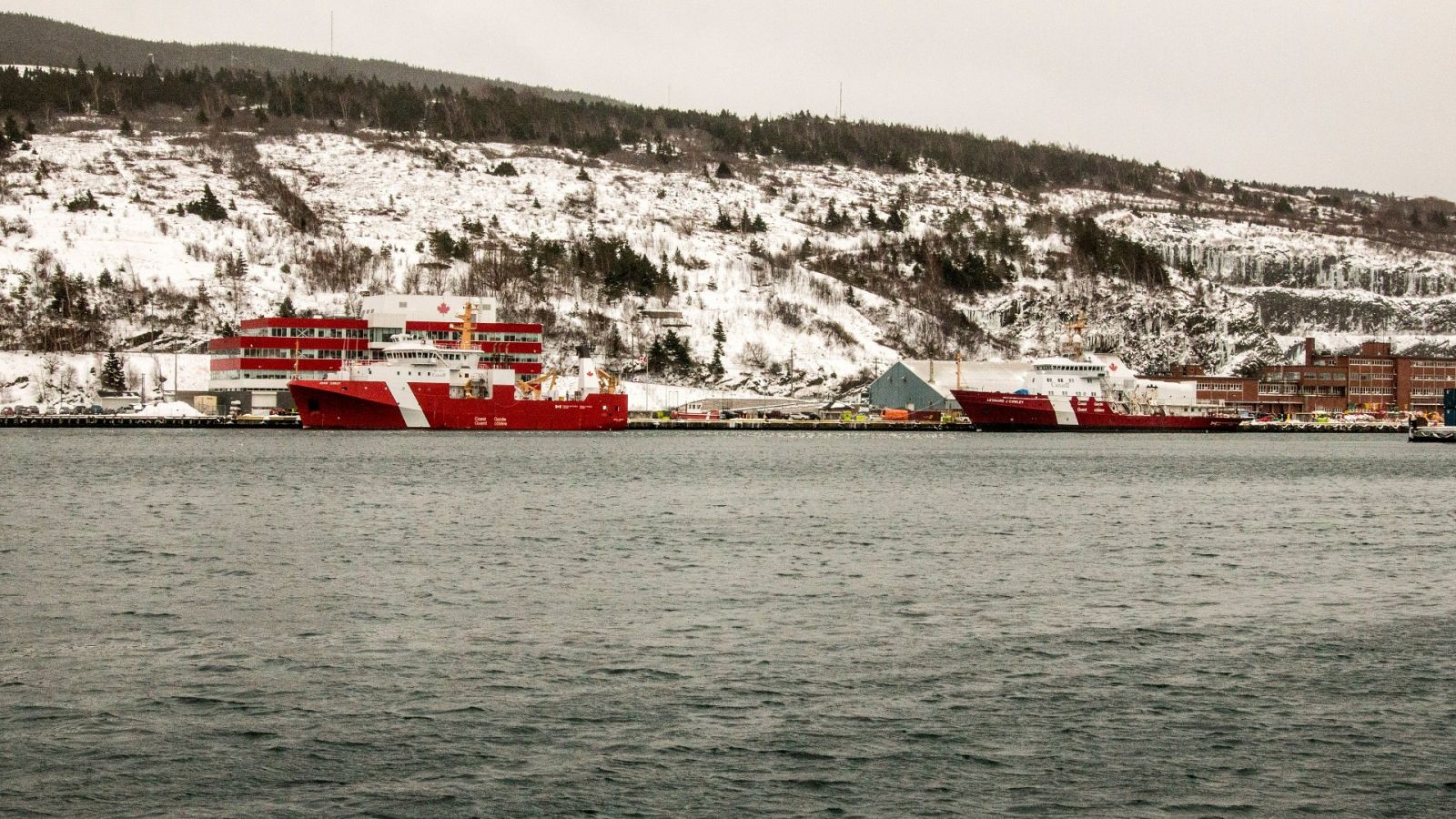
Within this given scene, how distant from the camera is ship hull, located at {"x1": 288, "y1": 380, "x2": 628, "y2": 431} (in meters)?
97.9

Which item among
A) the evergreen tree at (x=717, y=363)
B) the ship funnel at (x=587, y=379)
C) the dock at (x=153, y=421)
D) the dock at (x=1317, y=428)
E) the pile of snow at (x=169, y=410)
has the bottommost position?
the dock at (x=1317, y=428)

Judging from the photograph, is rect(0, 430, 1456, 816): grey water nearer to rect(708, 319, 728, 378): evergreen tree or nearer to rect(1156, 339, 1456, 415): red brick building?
rect(708, 319, 728, 378): evergreen tree

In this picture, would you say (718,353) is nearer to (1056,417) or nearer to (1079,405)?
(1056,417)

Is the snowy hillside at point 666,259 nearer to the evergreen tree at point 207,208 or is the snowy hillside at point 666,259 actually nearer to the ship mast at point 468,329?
the evergreen tree at point 207,208

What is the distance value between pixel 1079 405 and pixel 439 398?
174ft

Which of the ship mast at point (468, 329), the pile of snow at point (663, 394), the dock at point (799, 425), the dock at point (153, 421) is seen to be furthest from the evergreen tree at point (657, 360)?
the dock at point (153, 421)

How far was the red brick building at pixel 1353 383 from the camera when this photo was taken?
148 meters

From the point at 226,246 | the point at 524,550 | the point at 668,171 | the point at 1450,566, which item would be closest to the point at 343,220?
the point at 226,246

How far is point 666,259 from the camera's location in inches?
5901

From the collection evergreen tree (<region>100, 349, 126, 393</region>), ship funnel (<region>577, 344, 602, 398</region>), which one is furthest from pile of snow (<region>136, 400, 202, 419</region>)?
ship funnel (<region>577, 344, 602, 398</region>)

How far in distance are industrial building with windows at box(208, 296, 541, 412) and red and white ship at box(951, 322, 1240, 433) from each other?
36521 mm

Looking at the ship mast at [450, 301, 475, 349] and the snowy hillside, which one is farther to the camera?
the snowy hillside

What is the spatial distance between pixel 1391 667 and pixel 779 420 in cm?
9805

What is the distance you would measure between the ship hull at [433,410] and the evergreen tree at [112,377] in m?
19.4
